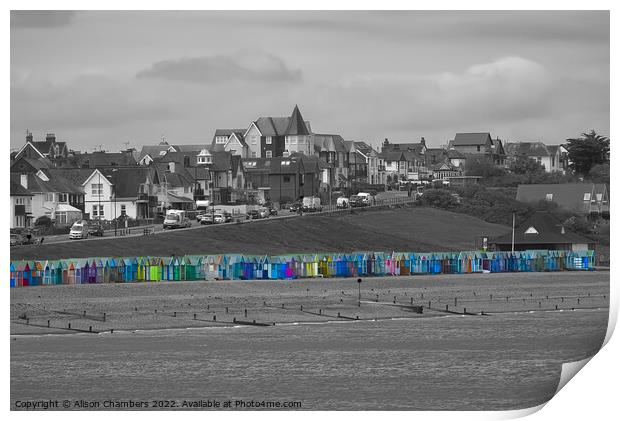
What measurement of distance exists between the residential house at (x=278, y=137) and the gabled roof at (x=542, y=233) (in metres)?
30.3

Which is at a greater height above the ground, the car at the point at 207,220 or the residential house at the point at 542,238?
the car at the point at 207,220

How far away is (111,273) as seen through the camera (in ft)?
139

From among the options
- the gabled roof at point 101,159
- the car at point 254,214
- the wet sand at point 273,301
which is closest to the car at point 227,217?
the car at point 254,214

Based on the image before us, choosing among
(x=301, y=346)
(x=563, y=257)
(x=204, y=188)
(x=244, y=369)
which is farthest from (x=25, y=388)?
(x=204, y=188)

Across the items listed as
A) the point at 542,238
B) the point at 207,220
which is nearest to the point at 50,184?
the point at 207,220

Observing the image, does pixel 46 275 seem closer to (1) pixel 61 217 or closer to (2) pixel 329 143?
(1) pixel 61 217

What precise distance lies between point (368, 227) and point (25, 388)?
38641mm

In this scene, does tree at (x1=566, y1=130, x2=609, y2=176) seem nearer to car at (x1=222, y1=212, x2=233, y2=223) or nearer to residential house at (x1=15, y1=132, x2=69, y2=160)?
car at (x1=222, y1=212, x2=233, y2=223)

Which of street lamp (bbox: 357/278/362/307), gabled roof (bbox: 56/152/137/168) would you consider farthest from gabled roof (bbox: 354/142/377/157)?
street lamp (bbox: 357/278/362/307)

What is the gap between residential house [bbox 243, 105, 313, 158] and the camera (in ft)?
294

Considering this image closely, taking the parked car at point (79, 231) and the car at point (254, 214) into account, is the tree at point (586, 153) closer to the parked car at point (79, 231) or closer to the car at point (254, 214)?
the car at point (254, 214)

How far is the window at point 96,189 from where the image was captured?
61447 mm

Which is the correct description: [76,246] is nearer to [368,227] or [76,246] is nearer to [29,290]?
[29,290]

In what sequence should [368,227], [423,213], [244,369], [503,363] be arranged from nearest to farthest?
1. [244,369]
2. [503,363]
3. [368,227]
4. [423,213]
